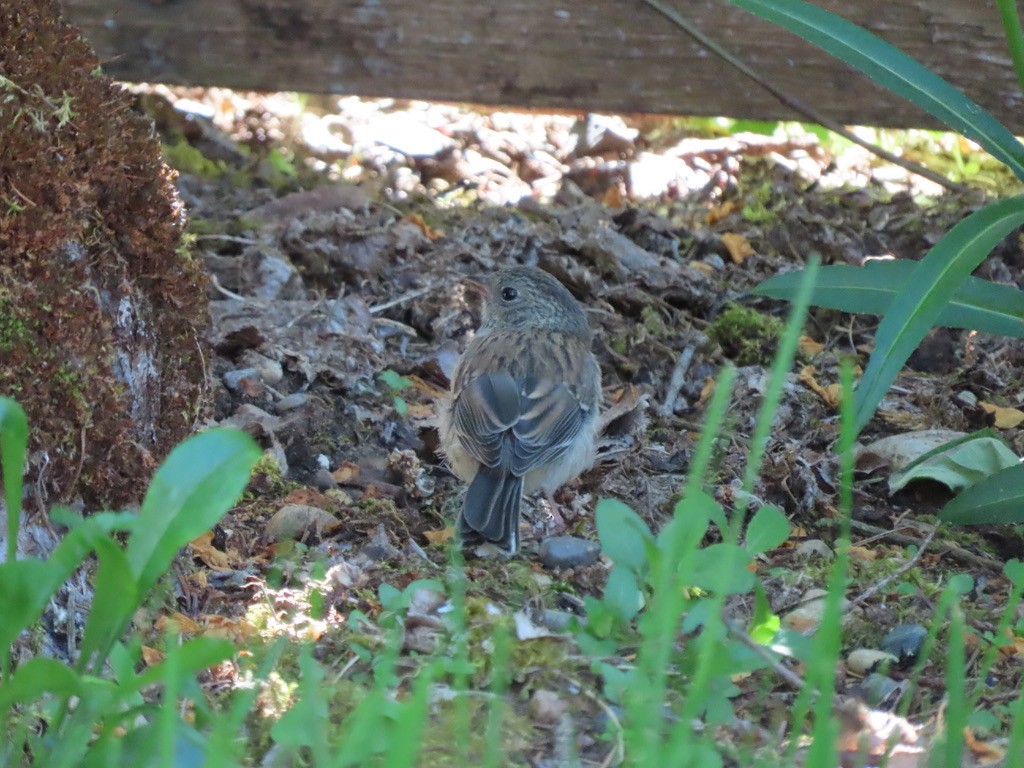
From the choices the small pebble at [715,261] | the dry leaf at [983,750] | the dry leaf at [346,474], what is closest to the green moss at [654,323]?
the small pebble at [715,261]

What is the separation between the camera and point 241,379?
5.41m

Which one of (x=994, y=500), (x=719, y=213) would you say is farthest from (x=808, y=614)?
(x=719, y=213)

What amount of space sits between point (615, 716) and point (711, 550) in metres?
0.44

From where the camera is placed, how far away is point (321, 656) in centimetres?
338

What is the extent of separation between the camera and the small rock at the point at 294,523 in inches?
171

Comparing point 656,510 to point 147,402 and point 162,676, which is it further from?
point 162,676

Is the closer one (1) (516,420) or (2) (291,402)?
(1) (516,420)

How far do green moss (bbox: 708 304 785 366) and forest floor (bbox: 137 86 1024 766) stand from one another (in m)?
0.01

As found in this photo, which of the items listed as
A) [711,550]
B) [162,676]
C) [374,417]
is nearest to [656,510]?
[374,417]

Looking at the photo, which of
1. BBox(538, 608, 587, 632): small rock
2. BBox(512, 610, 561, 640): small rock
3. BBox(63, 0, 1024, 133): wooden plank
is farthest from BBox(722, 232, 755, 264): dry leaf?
BBox(512, 610, 561, 640): small rock

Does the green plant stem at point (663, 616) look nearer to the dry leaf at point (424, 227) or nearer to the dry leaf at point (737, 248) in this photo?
the dry leaf at point (737, 248)

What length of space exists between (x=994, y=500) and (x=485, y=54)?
3.72m

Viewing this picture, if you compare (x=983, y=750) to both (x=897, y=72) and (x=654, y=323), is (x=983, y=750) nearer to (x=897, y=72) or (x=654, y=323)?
(x=897, y=72)

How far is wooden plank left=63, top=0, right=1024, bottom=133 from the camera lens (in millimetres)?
6633
